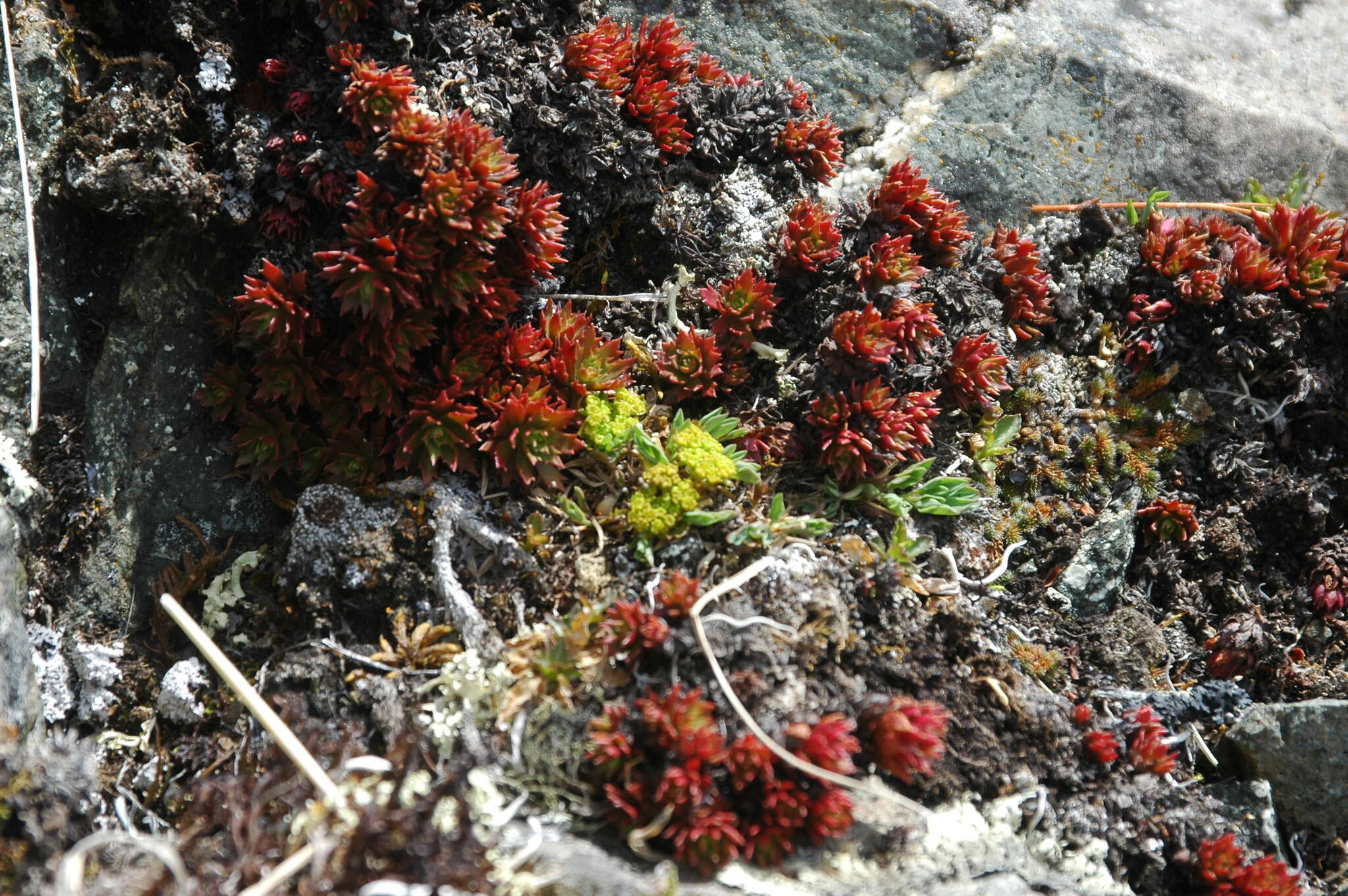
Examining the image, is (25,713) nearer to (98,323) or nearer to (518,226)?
(98,323)

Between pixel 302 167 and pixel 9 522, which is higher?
pixel 302 167

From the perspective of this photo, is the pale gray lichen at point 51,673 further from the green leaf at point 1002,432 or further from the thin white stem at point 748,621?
the green leaf at point 1002,432

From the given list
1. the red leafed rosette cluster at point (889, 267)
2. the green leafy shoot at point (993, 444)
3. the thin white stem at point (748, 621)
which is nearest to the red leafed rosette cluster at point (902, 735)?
the thin white stem at point (748, 621)


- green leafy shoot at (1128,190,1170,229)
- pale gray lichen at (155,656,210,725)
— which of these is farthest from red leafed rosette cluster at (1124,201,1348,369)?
pale gray lichen at (155,656,210,725)

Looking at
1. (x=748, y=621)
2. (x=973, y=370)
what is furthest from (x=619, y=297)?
(x=748, y=621)

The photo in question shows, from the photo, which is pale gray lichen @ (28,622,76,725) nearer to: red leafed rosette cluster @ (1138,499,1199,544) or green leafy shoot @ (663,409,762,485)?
green leafy shoot @ (663,409,762,485)

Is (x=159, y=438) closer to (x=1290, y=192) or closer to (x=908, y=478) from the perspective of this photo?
(x=908, y=478)

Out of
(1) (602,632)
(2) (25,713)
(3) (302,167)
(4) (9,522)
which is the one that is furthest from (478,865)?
(3) (302,167)
